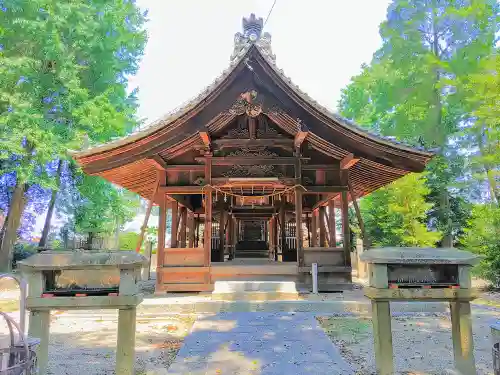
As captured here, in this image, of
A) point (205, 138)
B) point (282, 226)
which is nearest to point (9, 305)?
point (205, 138)

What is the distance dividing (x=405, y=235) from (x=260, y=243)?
424 inches

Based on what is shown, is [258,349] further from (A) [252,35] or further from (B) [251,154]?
(A) [252,35]

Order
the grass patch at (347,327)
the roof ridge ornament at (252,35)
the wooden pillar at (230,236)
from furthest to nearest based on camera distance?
the wooden pillar at (230,236), the roof ridge ornament at (252,35), the grass patch at (347,327)

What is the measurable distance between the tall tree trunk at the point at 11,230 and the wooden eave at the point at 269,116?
30.2 ft

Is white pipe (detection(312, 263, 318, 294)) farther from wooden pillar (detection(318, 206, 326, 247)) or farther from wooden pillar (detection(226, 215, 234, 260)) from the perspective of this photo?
wooden pillar (detection(226, 215, 234, 260))

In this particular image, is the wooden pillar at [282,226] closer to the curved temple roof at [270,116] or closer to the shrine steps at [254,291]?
the curved temple roof at [270,116]

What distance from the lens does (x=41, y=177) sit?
1478 cm

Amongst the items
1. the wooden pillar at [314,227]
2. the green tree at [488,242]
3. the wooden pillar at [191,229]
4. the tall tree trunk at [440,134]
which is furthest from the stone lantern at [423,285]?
the tall tree trunk at [440,134]

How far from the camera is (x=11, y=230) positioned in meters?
15.8

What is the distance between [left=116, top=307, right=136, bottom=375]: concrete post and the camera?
366 cm

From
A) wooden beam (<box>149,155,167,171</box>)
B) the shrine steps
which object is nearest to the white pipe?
the shrine steps

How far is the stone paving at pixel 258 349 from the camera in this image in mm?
4008

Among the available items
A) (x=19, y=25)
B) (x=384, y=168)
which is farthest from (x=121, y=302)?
(x=19, y=25)

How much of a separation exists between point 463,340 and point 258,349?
2.51 meters
